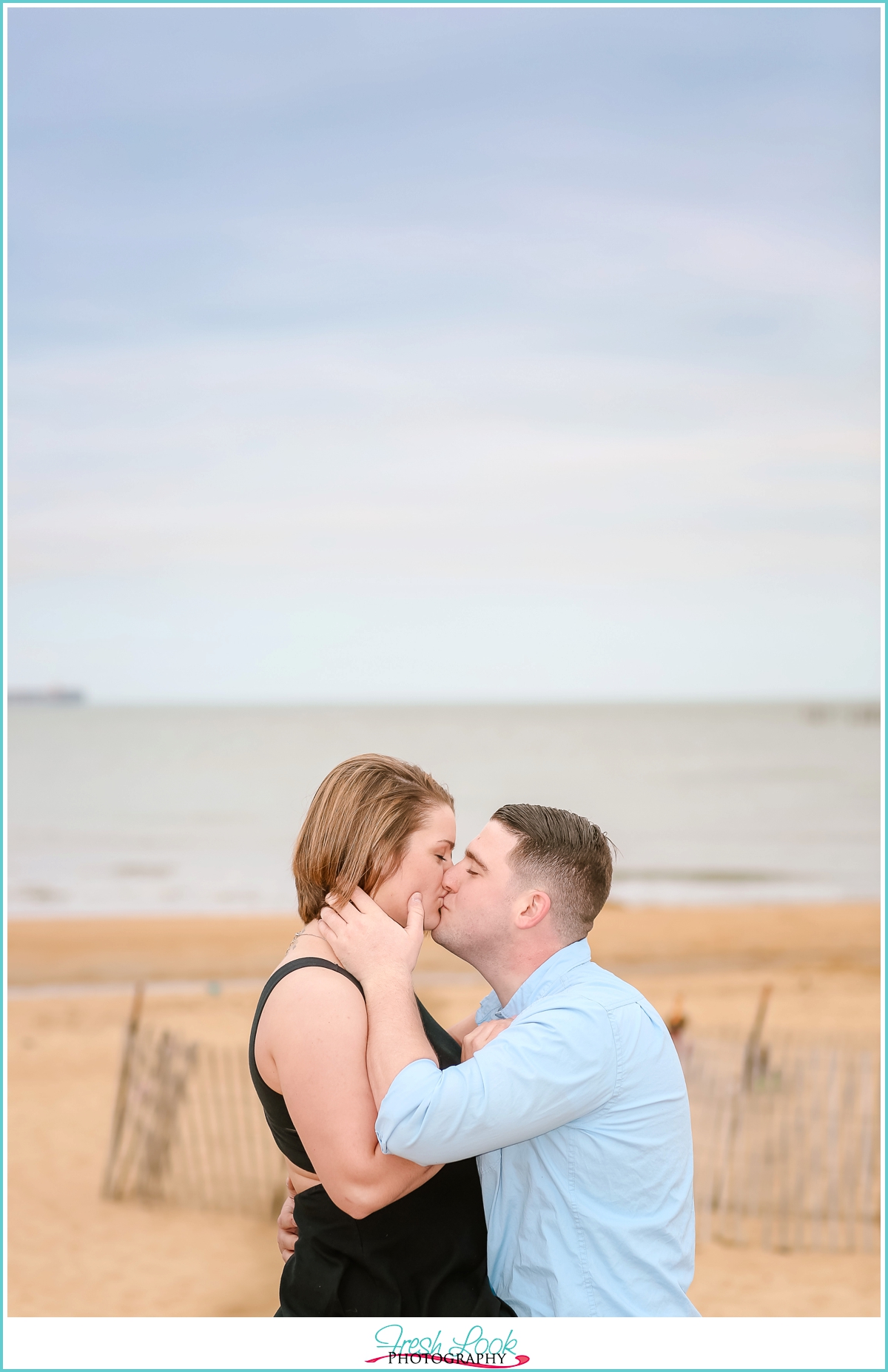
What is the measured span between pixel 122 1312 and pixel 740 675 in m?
53.5

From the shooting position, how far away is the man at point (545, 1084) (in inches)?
77.0

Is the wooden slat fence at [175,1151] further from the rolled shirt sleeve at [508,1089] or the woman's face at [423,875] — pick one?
the rolled shirt sleeve at [508,1089]

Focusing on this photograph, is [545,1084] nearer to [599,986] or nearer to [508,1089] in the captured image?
[508,1089]

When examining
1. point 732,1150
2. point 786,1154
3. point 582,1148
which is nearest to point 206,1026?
point 732,1150

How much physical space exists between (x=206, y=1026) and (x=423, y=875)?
1135 centimetres

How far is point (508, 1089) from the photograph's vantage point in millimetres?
1943

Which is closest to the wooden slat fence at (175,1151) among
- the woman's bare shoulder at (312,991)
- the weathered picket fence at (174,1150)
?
the weathered picket fence at (174,1150)

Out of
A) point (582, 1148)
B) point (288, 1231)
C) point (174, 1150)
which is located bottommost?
point (174, 1150)

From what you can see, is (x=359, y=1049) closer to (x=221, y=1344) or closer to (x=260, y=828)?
(x=221, y=1344)

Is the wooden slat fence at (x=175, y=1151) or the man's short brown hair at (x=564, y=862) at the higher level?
the man's short brown hair at (x=564, y=862)

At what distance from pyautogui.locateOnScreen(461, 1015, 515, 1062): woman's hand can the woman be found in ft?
0.47

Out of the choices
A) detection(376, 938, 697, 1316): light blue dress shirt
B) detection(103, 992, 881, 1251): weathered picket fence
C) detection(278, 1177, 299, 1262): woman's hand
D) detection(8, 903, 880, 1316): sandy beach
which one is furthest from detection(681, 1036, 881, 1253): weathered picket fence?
detection(376, 938, 697, 1316): light blue dress shirt

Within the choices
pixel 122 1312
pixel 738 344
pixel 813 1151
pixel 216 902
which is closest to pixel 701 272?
pixel 738 344

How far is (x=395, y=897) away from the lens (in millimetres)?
2387
